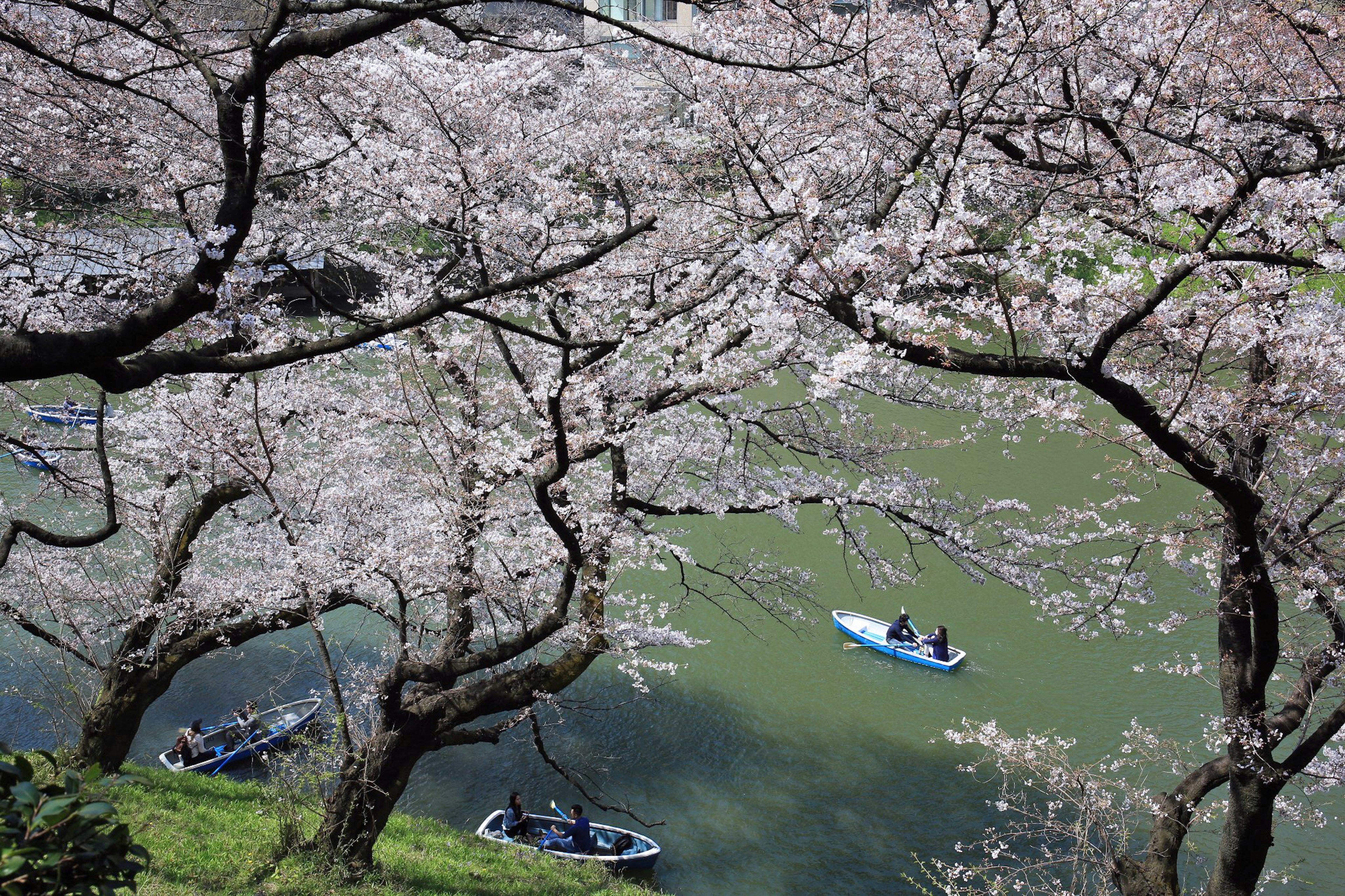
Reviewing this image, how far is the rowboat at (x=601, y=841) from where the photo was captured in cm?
738

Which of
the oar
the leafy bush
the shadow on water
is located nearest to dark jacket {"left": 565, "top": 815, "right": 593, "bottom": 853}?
the shadow on water

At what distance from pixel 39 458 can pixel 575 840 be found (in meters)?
5.35

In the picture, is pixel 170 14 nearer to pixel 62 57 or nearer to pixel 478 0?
pixel 62 57

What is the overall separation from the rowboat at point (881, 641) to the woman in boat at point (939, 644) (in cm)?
4

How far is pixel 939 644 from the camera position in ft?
33.7

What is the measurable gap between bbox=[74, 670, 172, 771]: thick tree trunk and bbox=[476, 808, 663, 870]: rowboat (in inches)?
120

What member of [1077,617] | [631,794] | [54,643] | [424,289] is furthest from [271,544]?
[1077,617]

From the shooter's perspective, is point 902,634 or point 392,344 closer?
point 392,344

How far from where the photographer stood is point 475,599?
700 cm

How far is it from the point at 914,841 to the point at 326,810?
5243 mm

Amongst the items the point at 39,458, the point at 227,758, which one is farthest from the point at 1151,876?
the point at 227,758

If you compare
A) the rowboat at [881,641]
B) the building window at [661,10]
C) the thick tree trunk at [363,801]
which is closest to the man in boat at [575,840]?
the thick tree trunk at [363,801]

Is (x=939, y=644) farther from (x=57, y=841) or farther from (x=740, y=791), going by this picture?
(x=57, y=841)

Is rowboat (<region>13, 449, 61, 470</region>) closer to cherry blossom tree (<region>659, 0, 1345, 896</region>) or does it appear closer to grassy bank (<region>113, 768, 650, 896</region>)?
grassy bank (<region>113, 768, 650, 896</region>)
